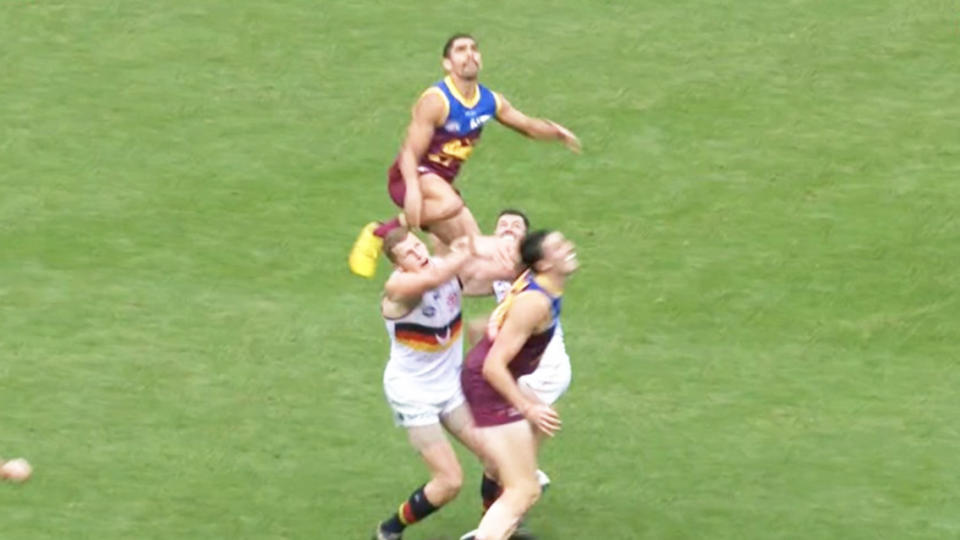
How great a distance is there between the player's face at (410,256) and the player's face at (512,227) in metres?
1.58

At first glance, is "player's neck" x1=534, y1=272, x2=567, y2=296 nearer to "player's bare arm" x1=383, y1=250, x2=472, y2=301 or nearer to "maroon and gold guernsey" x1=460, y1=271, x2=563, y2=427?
"maroon and gold guernsey" x1=460, y1=271, x2=563, y2=427

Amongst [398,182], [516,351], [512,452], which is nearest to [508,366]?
[516,351]

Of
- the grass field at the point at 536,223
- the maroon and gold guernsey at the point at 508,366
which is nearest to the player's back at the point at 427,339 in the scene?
the maroon and gold guernsey at the point at 508,366

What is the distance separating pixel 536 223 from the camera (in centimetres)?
1950

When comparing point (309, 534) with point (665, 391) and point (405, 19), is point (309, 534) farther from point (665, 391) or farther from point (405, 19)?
point (405, 19)

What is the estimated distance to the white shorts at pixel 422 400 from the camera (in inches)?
549

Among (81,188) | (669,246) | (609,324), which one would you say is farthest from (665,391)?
(81,188)

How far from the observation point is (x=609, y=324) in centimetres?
1780

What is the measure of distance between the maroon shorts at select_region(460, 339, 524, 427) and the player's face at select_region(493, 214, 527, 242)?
1618 millimetres

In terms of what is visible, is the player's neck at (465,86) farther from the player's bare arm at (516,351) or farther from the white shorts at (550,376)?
the player's bare arm at (516,351)

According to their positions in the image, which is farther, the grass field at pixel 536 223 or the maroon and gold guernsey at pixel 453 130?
the maroon and gold guernsey at pixel 453 130

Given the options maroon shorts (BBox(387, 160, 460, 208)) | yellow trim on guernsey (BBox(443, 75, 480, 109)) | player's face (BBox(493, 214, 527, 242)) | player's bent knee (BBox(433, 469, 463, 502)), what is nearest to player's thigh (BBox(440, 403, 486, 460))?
player's bent knee (BBox(433, 469, 463, 502))

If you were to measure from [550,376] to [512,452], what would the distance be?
121cm

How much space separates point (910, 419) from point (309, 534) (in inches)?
172
